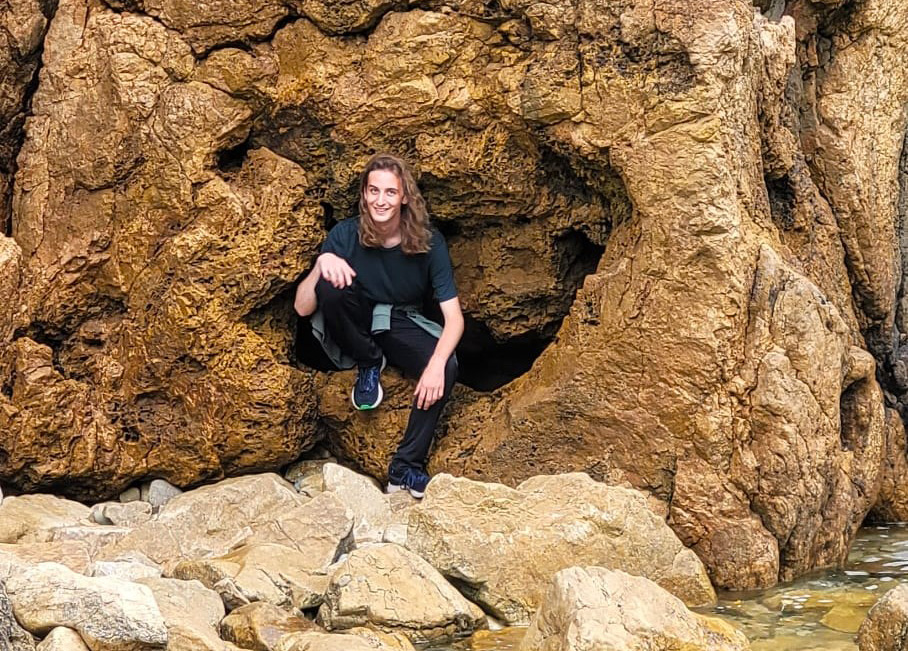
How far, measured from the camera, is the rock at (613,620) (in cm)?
436

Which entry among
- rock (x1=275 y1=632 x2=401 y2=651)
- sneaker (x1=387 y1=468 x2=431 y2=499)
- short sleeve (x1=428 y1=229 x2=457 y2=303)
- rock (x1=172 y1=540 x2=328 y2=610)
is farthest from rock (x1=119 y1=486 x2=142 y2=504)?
rock (x1=275 y1=632 x2=401 y2=651)

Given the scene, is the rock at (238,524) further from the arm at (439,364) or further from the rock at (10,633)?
the rock at (10,633)

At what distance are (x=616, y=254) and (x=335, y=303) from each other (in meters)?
1.42

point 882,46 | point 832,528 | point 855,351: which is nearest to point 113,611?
point 832,528

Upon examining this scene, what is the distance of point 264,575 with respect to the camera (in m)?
5.22

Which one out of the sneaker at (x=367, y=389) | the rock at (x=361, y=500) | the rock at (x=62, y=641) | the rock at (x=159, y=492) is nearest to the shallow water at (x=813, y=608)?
the rock at (x=361, y=500)

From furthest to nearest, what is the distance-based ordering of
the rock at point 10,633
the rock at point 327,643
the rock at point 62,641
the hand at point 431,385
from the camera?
1. the hand at point 431,385
2. the rock at point 327,643
3. the rock at point 62,641
4. the rock at point 10,633

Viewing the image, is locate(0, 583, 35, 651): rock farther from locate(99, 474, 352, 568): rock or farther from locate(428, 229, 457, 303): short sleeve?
locate(428, 229, 457, 303): short sleeve

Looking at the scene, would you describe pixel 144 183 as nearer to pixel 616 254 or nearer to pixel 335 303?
pixel 335 303

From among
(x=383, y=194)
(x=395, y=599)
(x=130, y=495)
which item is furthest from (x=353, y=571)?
(x=130, y=495)

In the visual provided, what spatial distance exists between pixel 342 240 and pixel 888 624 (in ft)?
10.6

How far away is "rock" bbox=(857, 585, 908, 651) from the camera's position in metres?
4.62

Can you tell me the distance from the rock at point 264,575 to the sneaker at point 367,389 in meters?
1.39

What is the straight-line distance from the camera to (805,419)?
6.09 m
